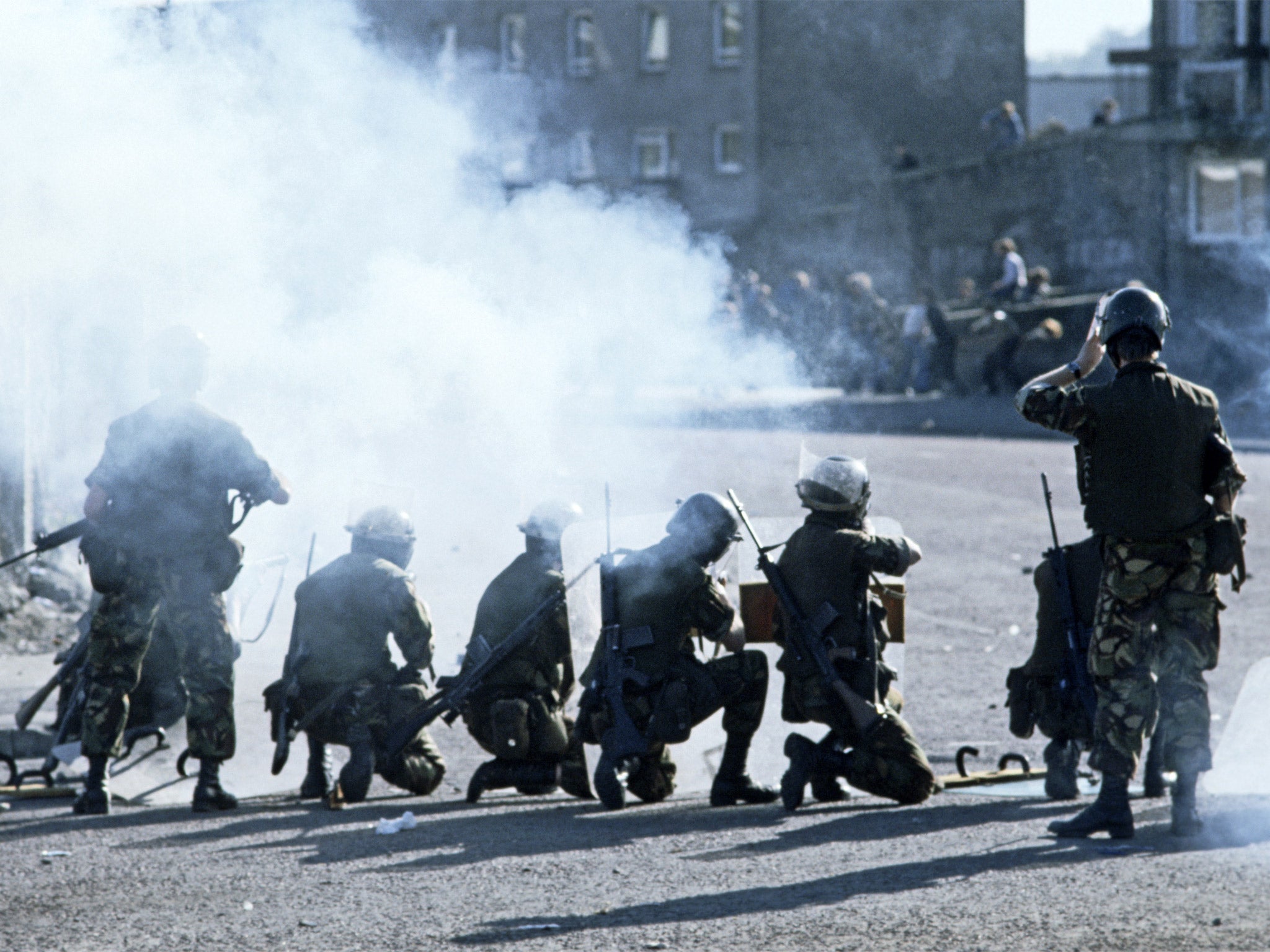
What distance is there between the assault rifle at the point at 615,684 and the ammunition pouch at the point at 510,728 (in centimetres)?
31

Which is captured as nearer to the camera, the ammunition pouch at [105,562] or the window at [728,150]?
the ammunition pouch at [105,562]

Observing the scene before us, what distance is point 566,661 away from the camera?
668 centimetres

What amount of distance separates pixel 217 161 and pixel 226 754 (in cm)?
295

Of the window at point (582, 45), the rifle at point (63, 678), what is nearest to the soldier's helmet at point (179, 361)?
the rifle at point (63, 678)

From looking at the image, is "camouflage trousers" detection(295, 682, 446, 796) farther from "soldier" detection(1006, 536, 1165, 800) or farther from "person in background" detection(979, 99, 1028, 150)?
"person in background" detection(979, 99, 1028, 150)

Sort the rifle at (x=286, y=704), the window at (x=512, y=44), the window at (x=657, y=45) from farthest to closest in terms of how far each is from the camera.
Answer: the window at (x=657, y=45) → the window at (x=512, y=44) → the rifle at (x=286, y=704)

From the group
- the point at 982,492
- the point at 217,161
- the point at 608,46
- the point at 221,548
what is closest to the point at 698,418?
the point at 982,492

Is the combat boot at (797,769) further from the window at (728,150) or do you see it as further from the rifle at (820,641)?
the window at (728,150)

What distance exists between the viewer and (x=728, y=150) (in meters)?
37.8

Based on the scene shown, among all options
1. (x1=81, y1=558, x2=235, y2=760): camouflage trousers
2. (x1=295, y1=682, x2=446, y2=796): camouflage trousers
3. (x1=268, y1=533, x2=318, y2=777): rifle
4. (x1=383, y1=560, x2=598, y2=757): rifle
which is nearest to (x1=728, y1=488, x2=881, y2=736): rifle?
(x1=383, y1=560, x2=598, y2=757): rifle

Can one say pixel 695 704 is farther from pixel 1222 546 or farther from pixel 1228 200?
pixel 1228 200

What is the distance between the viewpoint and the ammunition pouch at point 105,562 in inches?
244

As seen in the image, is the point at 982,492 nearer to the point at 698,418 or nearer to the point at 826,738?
the point at 698,418

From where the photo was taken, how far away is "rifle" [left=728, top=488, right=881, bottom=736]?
5.94m
